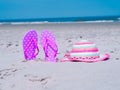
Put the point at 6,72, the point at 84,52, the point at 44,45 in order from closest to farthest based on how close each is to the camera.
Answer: the point at 6,72 < the point at 84,52 < the point at 44,45

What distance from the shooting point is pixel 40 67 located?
480 centimetres

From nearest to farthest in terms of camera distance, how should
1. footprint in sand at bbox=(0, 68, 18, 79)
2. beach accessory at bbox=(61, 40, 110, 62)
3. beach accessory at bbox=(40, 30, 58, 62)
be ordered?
footprint in sand at bbox=(0, 68, 18, 79) → beach accessory at bbox=(61, 40, 110, 62) → beach accessory at bbox=(40, 30, 58, 62)

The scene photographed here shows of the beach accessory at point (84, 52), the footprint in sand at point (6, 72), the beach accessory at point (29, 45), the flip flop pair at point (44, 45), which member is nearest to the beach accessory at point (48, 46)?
the flip flop pair at point (44, 45)

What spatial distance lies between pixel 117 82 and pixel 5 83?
4.50 feet

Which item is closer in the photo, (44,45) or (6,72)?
(6,72)

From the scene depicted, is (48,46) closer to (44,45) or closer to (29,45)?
(44,45)

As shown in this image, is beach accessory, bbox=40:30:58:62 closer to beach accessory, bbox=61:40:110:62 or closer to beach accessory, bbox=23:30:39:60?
beach accessory, bbox=23:30:39:60

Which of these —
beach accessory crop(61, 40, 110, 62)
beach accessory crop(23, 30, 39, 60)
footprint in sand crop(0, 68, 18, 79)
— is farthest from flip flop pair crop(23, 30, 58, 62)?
footprint in sand crop(0, 68, 18, 79)

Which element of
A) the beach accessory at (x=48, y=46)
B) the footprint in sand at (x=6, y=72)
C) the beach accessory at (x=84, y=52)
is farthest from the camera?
the beach accessory at (x=48, y=46)

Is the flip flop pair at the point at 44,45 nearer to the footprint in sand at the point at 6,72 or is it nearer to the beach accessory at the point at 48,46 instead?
the beach accessory at the point at 48,46

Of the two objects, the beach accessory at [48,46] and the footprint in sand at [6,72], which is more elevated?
the beach accessory at [48,46]

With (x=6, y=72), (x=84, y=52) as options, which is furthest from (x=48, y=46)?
(x=6, y=72)

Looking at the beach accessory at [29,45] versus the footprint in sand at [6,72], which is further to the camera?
the beach accessory at [29,45]

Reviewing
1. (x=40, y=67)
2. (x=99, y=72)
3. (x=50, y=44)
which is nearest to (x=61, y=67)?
(x=40, y=67)
